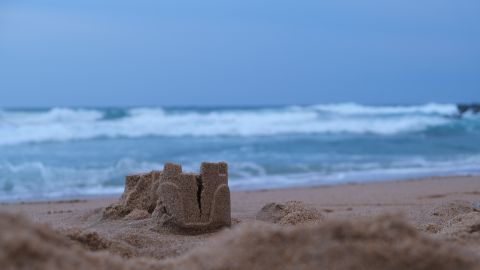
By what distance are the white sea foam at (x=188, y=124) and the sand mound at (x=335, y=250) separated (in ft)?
58.6

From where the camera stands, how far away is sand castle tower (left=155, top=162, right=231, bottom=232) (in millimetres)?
5730

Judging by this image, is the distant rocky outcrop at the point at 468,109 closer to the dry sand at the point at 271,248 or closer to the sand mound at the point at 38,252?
the dry sand at the point at 271,248

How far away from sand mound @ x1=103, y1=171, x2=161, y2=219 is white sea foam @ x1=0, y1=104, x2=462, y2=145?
46.4ft

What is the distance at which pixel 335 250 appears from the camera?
3.16 m

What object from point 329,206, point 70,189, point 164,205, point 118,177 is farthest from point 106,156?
point 164,205

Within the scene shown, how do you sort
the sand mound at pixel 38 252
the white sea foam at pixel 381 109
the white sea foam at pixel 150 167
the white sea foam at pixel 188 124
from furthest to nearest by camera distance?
the white sea foam at pixel 381 109
the white sea foam at pixel 188 124
the white sea foam at pixel 150 167
the sand mound at pixel 38 252

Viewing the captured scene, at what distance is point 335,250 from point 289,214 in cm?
326

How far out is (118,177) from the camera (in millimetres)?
12914

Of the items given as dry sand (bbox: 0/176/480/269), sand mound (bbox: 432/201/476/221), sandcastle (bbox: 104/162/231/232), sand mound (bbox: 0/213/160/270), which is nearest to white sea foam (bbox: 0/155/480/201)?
sand mound (bbox: 432/201/476/221)

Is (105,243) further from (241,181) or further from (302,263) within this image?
(241,181)

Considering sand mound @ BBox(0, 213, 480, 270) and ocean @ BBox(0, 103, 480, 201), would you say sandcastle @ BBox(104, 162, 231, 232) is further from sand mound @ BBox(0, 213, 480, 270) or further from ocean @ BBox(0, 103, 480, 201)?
ocean @ BBox(0, 103, 480, 201)

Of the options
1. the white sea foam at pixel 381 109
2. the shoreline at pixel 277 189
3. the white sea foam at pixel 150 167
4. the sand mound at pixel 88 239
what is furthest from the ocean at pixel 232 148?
the sand mound at pixel 88 239

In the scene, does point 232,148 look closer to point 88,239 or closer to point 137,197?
point 137,197

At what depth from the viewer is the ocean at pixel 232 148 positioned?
1285 cm
